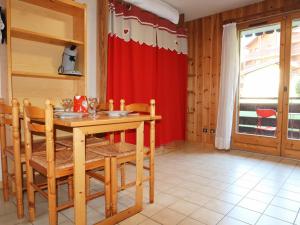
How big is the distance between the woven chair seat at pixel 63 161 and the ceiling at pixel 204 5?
9.04ft

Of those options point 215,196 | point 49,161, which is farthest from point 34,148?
point 215,196

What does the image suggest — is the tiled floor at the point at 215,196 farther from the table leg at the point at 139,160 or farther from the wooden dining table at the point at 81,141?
the wooden dining table at the point at 81,141

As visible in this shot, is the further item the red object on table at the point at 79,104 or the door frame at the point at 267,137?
the door frame at the point at 267,137

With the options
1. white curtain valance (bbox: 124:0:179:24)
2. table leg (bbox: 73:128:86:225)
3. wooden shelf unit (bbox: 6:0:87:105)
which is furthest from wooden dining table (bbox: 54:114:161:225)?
white curtain valance (bbox: 124:0:179:24)

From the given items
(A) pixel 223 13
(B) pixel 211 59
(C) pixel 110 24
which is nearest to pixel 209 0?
(A) pixel 223 13

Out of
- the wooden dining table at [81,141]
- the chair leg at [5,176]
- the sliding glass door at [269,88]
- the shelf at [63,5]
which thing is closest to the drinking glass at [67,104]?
the wooden dining table at [81,141]

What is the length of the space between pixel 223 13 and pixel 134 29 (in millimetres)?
1710

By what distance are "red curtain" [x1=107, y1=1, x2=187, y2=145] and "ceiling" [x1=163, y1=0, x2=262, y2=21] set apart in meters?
0.34

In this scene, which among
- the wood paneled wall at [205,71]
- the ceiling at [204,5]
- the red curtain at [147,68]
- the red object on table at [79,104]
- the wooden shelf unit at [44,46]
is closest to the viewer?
the red object on table at [79,104]

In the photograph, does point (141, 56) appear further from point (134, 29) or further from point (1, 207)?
point (1, 207)

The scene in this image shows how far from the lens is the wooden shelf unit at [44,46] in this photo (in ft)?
7.18

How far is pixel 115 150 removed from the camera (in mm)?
1838

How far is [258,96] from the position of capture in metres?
3.60

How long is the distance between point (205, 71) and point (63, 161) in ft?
10.4
